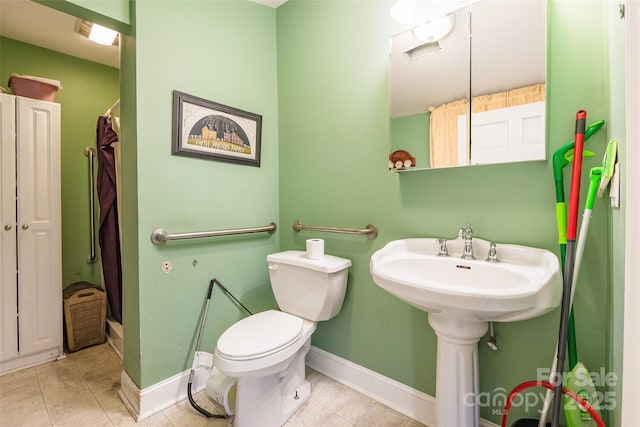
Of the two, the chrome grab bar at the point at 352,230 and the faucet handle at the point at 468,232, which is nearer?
the faucet handle at the point at 468,232

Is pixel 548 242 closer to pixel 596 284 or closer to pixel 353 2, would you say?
pixel 596 284

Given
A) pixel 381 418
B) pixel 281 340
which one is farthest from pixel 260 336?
pixel 381 418

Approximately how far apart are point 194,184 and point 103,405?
4.09 feet

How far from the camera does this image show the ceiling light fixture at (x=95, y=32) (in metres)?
1.86

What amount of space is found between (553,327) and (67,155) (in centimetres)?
336

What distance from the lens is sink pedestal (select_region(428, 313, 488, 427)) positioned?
103 cm

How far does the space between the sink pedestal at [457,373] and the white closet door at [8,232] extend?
2.46 meters

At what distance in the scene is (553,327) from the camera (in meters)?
1.06

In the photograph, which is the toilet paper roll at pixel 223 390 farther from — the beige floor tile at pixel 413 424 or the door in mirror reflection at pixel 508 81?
the door in mirror reflection at pixel 508 81

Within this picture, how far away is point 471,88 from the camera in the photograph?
46.7 inches

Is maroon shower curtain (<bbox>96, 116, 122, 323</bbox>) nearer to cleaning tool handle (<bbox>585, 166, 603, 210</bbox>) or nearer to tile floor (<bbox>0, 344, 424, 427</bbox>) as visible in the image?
tile floor (<bbox>0, 344, 424, 427</bbox>)

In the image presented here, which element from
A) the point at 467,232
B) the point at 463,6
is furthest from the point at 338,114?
the point at 467,232

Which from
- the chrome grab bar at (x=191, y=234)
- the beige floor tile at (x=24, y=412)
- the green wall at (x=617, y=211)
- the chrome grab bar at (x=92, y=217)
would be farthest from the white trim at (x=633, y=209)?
the chrome grab bar at (x=92, y=217)

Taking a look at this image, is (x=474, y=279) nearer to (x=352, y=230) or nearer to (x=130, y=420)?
(x=352, y=230)
